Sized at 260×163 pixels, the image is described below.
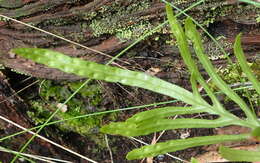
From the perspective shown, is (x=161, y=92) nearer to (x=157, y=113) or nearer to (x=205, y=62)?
(x=157, y=113)

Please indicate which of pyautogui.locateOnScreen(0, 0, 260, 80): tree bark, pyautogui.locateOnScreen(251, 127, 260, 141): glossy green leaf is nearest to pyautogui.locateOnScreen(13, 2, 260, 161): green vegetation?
pyautogui.locateOnScreen(251, 127, 260, 141): glossy green leaf

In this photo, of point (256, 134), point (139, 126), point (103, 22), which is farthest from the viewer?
point (103, 22)

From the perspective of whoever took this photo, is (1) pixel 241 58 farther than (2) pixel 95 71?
Yes

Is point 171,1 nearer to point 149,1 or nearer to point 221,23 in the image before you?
point 149,1

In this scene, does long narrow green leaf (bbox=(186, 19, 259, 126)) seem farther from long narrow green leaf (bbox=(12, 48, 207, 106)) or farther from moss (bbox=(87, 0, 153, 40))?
moss (bbox=(87, 0, 153, 40))

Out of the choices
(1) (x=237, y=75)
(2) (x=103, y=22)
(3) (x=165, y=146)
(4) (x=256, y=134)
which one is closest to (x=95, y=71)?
(3) (x=165, y=146)

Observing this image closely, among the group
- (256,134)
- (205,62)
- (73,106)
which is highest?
(205,62)
